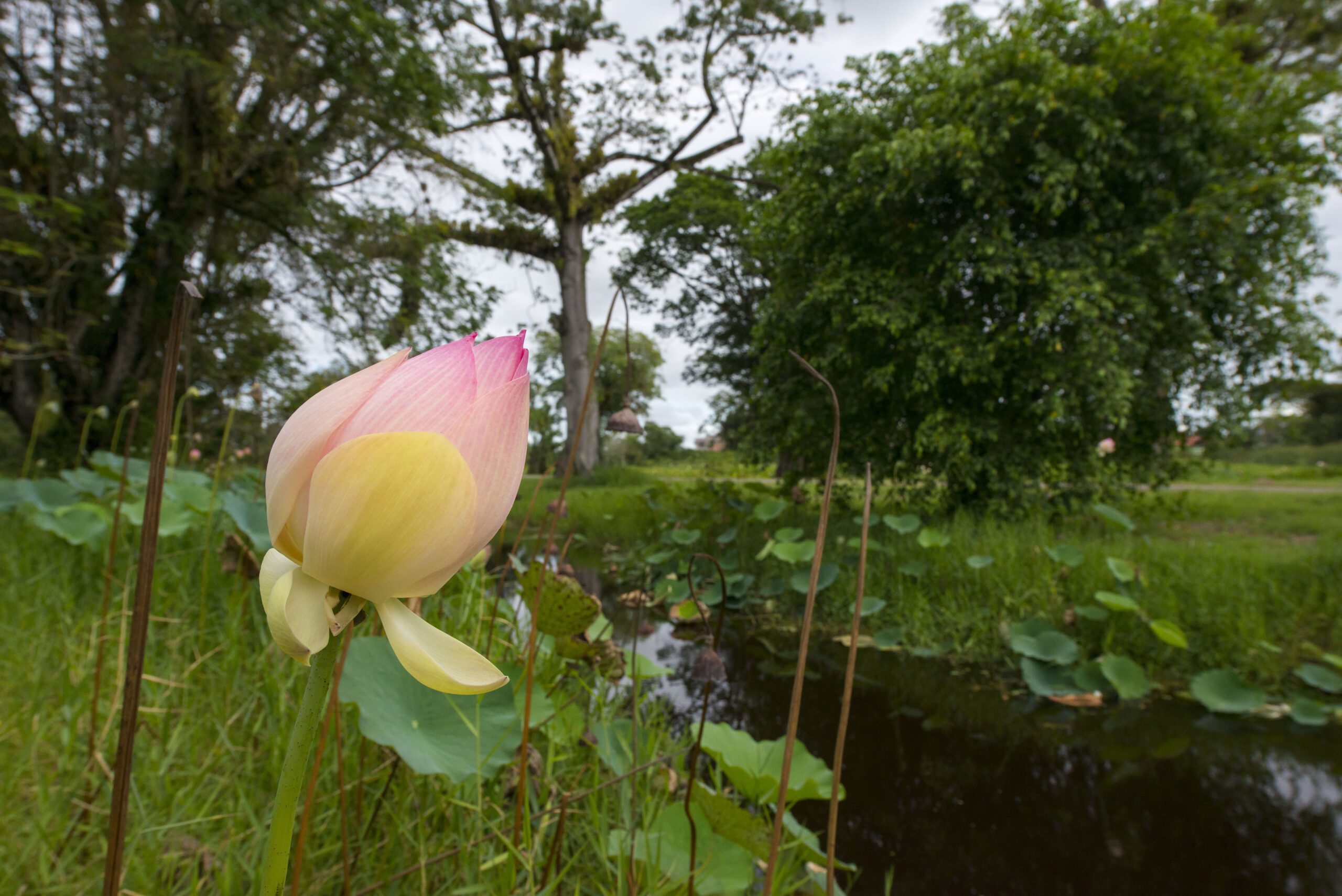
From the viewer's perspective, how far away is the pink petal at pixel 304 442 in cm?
23

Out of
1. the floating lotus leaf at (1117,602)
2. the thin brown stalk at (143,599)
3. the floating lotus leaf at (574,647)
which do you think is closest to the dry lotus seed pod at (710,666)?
the floating lotus leaf at (574,647)

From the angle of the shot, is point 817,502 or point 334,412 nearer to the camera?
point 334,412

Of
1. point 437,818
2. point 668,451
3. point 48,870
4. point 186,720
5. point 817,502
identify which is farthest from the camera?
point 668,451

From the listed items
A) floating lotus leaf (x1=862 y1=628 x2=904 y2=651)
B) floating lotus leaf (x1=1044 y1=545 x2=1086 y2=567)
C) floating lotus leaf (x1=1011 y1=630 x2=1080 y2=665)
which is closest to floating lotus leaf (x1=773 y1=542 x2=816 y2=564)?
floating lotus leaf (x1=862 y1=628 x2=904 y2=651)

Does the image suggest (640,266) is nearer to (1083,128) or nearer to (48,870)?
(1083,128)

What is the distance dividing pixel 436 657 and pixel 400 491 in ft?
0.19

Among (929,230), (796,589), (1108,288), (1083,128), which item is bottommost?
(796,589)

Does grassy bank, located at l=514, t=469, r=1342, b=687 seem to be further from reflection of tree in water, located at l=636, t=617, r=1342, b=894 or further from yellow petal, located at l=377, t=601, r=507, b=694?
yellow petal, located at l=377, t=601, r=507, b=694

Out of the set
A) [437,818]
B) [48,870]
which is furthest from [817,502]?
[48,870]

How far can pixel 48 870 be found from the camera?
73cm

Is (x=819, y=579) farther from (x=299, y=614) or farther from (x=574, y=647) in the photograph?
(x=299, y=614)

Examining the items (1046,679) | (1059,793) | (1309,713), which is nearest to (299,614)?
(1059,793)

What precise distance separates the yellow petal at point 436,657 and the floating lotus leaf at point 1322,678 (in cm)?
336

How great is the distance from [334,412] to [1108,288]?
4344 mm
